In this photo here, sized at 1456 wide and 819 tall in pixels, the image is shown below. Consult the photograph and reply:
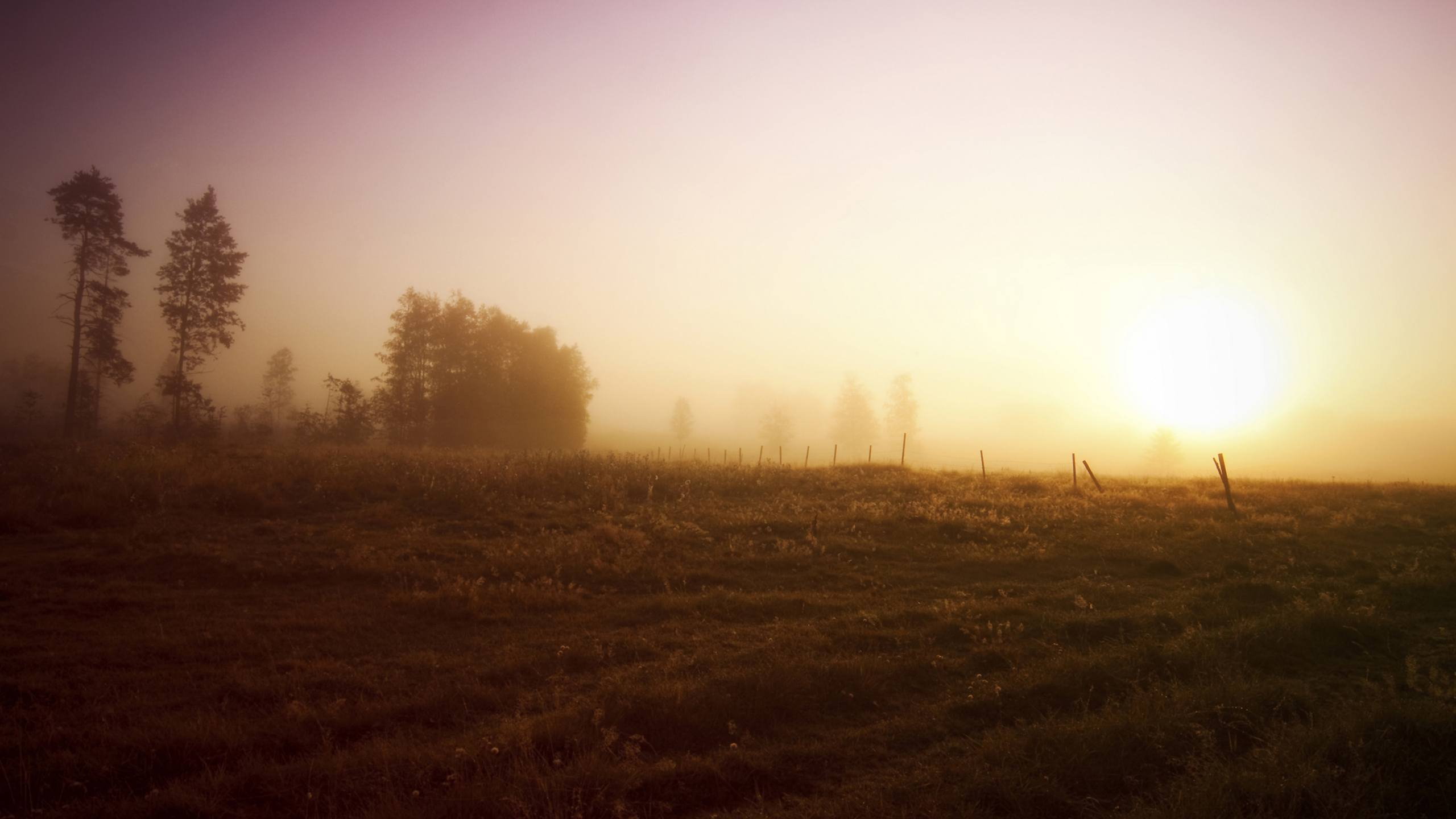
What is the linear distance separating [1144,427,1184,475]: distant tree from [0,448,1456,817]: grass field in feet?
232

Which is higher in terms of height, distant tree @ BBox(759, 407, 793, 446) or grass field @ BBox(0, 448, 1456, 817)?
distant tree @ BBox(759, 407, 793, 446)

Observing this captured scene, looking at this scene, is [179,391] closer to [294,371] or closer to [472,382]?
[472,382]

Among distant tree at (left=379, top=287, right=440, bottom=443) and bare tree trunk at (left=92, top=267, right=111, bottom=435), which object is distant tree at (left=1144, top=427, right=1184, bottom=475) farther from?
bare tree trunk at (left=92, top=267, right=111, bottom=435)

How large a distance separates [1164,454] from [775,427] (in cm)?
4850

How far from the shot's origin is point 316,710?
6773 mm

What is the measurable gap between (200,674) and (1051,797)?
30.8ft

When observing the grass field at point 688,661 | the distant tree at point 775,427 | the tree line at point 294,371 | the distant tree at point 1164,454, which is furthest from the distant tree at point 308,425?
the distant tree at point 1164,454

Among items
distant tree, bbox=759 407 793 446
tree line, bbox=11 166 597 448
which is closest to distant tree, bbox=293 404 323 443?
tree line, bbox=11 166 597 448

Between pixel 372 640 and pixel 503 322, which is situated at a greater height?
pixel 503 322

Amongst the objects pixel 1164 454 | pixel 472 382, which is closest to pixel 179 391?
pixel 472 382

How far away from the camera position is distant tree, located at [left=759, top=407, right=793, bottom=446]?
85.9 meters

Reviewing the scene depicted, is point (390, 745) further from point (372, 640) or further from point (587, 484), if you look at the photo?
point (587, 484)

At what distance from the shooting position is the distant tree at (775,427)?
282 feet

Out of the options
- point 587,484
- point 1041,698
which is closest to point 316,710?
point 1041,698
